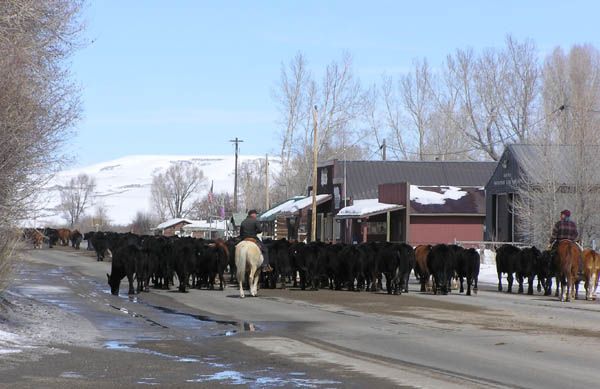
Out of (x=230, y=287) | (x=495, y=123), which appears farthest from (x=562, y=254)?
(x=495, y=123)


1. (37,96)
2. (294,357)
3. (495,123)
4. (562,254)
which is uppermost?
(495,123)

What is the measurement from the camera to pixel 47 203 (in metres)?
19.6

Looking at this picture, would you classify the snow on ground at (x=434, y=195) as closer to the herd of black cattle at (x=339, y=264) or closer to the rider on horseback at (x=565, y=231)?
the herd of black cattle at (x=339, y=264)

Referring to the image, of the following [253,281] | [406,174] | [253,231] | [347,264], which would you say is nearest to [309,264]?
[347,264]

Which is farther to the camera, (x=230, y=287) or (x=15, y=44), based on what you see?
(x=230, y=287)

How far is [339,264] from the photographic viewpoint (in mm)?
30578

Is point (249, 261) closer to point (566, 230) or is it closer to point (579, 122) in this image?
point (566, 230)

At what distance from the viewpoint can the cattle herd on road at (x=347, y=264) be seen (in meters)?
27.1

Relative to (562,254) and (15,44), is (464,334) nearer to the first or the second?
(15,44)

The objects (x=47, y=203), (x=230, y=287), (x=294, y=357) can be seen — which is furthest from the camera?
(x=230, y=287)

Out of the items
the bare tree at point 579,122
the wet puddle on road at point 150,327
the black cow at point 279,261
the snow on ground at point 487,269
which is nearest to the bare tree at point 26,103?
the wet puddle on road at point 150,327

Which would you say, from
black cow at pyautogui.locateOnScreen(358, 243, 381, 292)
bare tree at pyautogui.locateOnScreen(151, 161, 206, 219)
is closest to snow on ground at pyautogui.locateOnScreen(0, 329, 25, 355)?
black cow at pyautogui.locateOnScreen(358, 243, 381, 292)

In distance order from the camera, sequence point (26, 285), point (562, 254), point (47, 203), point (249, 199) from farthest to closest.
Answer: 1. point (249, 199)
2. point (26, 285)
3. point (562, 254)
4. point (47, 203)

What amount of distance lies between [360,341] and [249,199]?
328 ft
